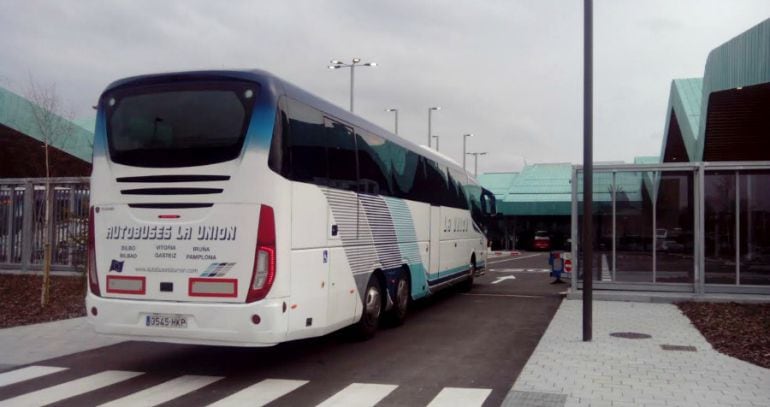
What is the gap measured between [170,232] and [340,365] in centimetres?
284

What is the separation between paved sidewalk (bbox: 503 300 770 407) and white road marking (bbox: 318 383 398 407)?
137 centimetres

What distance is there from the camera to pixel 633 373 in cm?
855

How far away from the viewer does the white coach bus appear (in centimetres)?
767

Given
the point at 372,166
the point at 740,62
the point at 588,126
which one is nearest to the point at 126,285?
the point at 372,166

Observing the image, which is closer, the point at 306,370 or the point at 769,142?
the point at 306,370

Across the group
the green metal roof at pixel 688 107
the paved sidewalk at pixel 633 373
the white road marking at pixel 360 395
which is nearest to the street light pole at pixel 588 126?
the paved sidewalk at pixel 633 373

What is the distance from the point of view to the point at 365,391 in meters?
7.66

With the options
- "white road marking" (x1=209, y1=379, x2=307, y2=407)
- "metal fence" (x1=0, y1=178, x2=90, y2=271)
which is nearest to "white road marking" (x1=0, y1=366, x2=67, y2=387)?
"white road marking" (x1=209, y1=379, x2=307, y2=407)

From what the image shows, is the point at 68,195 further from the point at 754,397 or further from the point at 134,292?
the point at 754,397

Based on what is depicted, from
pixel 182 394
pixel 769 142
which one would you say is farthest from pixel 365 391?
pixel 769 142

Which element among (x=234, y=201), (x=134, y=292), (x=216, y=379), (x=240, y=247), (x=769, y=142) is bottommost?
(x=216, y=379)

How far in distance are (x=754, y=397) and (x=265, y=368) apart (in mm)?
5691

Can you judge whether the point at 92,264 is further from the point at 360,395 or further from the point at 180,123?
the point at 360,395

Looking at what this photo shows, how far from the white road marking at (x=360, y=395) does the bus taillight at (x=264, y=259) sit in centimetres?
136
